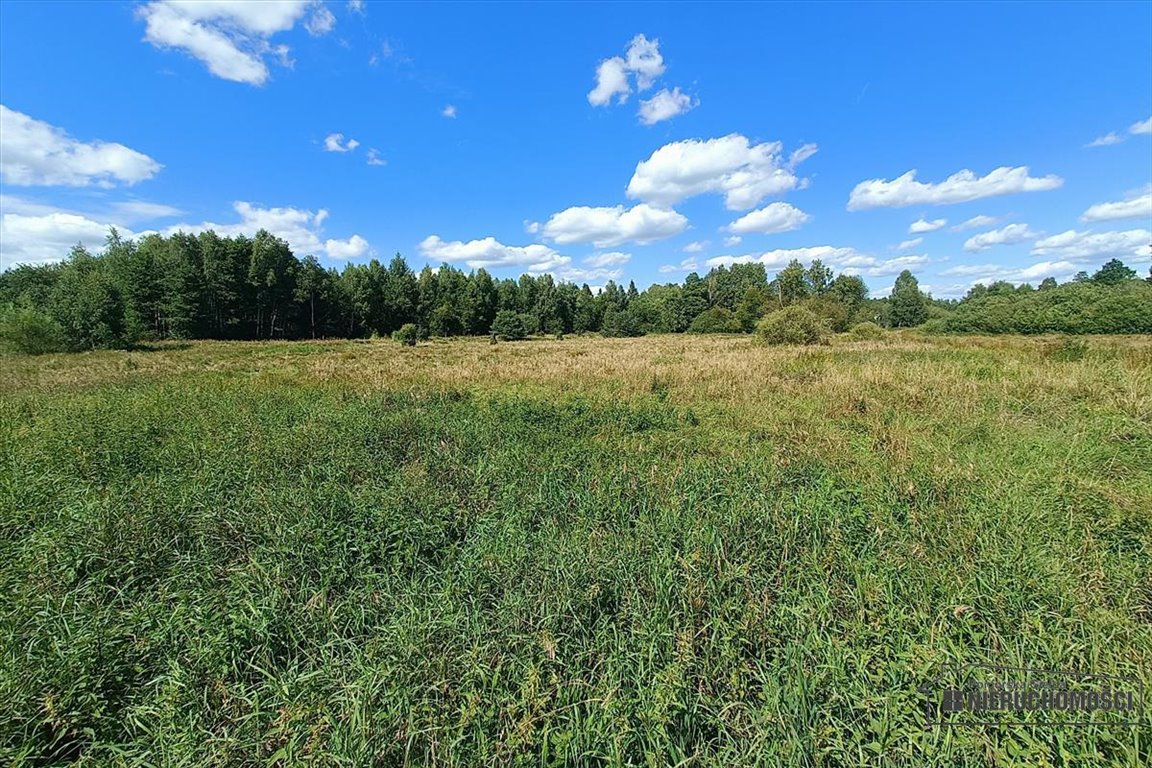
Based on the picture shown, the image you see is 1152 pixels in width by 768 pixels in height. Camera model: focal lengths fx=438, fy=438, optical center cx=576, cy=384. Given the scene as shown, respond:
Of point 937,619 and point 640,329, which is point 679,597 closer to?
point 937,619

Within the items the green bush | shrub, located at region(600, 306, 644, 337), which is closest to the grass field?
the green bush

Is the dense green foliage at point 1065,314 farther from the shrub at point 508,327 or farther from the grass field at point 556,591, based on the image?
the grass field at point 556,591

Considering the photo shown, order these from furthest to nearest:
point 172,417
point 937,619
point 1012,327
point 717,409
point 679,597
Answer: point 1012,327 → point 717,409 → point 172,417 → point 679,597 → point 937,619

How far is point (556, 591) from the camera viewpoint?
10.7ft

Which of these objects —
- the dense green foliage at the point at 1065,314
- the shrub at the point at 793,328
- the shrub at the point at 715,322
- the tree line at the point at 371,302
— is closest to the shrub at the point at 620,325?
the tree line at the point at 371,302

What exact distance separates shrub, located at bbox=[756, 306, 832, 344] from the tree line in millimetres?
2178

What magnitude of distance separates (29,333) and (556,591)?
4216 cm

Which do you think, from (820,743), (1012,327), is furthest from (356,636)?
(1012,327)

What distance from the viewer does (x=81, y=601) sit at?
10.8 ft

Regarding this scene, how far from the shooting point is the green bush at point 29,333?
27.1 metres

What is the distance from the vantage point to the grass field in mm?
2305

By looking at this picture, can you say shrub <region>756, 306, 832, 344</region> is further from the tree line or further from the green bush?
the green bush

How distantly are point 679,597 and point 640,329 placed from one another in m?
79.4

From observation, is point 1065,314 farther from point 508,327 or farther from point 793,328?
point 508,327
